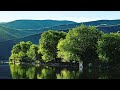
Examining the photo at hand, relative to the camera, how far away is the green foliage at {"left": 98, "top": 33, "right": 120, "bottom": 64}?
29305 mm

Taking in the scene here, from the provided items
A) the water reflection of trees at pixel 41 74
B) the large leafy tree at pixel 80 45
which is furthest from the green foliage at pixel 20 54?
the water reflection of trees at pixel 41 74

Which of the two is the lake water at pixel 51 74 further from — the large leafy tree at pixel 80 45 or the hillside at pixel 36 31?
the hillside at pixel 36 31

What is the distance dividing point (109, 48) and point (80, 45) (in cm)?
293

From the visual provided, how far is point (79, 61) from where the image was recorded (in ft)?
96.8

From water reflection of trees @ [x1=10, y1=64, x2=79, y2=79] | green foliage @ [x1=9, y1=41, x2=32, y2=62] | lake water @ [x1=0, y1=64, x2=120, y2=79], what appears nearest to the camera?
water reflection of trees @ [x1=10, y1=64, x2=79, y2=79]

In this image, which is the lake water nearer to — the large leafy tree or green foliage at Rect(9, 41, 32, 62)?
the large leafy tree

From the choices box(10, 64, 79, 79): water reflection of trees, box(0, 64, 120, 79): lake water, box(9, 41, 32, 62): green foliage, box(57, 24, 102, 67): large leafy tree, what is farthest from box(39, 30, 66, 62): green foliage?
box(10, 64, 79, 79): water reflection of trees

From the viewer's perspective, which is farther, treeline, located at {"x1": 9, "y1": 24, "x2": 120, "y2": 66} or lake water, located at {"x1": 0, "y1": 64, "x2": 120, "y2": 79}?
treeline, located at {"x1": 9, "y1": 24, "x2": 120, "y2": 66}

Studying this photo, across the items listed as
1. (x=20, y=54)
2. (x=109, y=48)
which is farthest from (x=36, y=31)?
(x=109, y=48)
